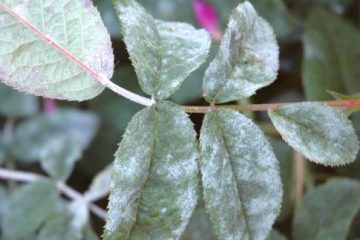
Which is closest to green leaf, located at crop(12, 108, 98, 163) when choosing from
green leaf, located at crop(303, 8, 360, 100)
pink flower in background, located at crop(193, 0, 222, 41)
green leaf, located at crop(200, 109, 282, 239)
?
pink flower in background, located at crop(193, 0, 222, 41)

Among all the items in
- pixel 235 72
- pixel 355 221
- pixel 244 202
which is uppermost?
pixel 235 72

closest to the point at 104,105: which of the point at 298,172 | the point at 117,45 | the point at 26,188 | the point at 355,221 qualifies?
the point at 117,45

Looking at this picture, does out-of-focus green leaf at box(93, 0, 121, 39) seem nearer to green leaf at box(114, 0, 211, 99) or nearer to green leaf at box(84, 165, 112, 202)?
green leaf at box(84, 165, 112, 202)

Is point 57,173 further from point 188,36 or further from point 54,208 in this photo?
point 188,36

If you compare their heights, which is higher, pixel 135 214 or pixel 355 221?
pixel 135 214

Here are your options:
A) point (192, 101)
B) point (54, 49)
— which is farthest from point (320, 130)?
point (192, 101)

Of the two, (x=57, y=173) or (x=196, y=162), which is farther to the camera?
(x=57, y=173)
